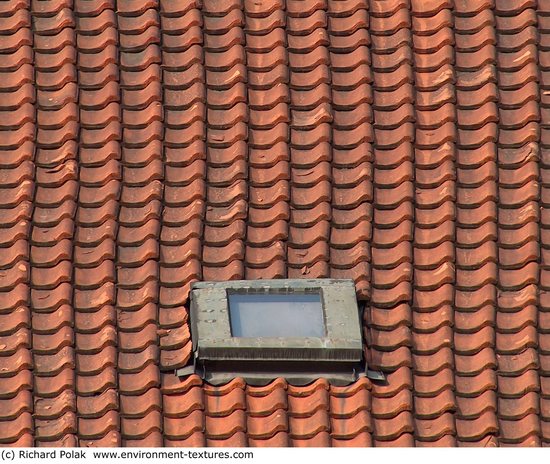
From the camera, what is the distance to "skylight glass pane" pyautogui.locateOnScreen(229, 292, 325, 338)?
40.7 ft

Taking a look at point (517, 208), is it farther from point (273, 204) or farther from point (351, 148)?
point (273, 204)

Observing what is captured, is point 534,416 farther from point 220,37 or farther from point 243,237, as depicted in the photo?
point 220,37

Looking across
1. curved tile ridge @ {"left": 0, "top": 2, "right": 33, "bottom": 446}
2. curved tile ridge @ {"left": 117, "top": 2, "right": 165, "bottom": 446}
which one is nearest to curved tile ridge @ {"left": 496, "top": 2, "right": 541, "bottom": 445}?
curved tile ridge @ {"left": 117, "top": 2, "right": 165, "bottom": 446}

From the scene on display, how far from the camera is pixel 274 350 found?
12.2 meters

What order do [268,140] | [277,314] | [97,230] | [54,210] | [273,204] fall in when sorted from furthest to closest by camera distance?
[268,140], [273,204], [54,210], [97,230], [277,314]

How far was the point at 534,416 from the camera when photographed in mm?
11961

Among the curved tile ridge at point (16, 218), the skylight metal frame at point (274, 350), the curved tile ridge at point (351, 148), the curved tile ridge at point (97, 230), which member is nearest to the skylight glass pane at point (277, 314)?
the skylight metal frame at point (274, 350)

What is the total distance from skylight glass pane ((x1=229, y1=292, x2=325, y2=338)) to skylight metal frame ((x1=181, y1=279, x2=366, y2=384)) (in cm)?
9

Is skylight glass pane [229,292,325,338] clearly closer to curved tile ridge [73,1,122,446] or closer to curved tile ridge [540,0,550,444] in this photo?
curved tile ridge [73,1,122,446]

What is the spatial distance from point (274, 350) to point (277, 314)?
0.33 m

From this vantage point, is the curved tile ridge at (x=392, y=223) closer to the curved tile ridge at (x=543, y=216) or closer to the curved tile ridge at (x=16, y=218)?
the curved tile ridge at (x=543, y=216)

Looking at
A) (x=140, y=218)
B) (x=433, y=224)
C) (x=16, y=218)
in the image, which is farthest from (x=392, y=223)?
(x=16, y=218)
